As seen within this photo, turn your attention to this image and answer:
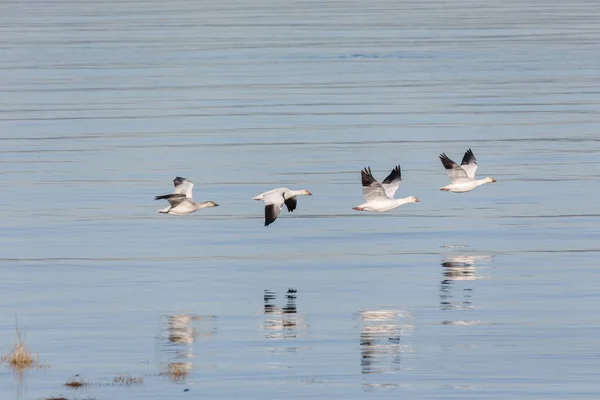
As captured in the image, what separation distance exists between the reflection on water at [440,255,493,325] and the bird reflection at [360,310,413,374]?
2.40ft

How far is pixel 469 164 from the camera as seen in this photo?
30.4 metres

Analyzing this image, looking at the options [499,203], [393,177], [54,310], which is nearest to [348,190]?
[499,203]

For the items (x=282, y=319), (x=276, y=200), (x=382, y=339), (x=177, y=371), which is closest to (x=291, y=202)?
(x=276, y=200)

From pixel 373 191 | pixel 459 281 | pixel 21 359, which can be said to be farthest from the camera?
pixel 373 191

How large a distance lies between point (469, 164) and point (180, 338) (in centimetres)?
1126

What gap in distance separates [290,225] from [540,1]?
86.5 m

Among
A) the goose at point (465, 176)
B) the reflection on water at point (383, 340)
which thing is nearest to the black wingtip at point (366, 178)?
the goose at point (465, 176)

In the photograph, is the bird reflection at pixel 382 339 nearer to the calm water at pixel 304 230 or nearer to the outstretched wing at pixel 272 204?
the calm water at pixel 304 230

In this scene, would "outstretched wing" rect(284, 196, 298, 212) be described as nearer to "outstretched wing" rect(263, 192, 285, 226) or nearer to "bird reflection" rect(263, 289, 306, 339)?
"outstretched wing" rect(263, 192, 285, 226)

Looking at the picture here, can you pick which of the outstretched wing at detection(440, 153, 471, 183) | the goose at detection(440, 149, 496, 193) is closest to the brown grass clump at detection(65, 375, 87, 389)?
the outstretched wing at detection(440, 153, 471, 183)

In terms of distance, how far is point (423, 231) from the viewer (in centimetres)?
2908

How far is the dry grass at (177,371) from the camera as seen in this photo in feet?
60.3

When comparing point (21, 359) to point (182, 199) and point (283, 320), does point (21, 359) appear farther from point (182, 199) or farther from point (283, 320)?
point (182, 199)

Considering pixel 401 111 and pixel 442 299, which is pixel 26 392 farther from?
pixel 401 111
